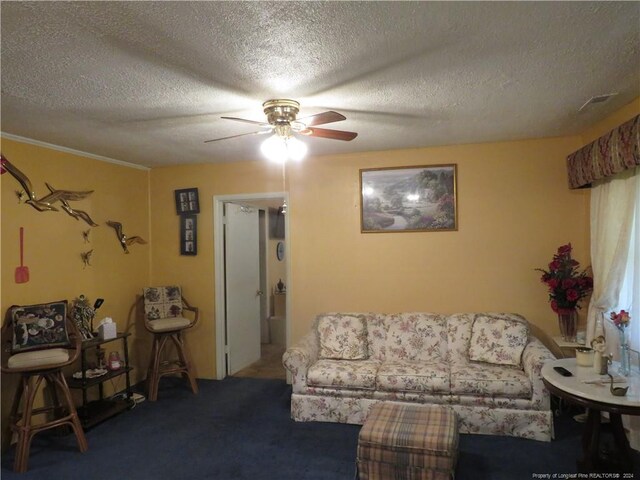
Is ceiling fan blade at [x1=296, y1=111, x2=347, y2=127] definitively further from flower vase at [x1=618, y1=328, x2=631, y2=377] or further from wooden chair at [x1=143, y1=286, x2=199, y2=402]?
wooden chair at [x1=143, y1=286, x2=199, y2=402]

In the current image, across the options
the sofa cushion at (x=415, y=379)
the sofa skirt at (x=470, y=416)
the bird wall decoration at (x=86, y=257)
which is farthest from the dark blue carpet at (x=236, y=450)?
the bird wall decoration at (x=86, y=257)

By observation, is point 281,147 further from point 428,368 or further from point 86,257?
point 86,257

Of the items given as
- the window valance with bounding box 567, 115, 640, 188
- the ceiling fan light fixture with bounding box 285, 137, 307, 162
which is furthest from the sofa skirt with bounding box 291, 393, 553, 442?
the ceiling fan light fixture with bounding box 285, 137, 307, 162

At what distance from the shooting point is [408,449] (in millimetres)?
2443

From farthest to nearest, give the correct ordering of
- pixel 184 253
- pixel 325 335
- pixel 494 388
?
pixel 184 253 < pixel 325 335 < pixel 494 388

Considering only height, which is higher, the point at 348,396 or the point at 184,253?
the point at 184,253

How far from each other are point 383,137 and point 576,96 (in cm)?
146

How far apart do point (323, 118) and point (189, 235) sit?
113 inches

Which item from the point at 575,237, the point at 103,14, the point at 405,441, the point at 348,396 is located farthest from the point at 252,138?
the point at 575,237

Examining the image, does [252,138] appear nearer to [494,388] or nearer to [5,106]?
[5,106]

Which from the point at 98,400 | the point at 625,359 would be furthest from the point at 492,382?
the point at 98,400

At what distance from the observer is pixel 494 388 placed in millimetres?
3131

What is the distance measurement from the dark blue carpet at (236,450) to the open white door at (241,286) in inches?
46.0

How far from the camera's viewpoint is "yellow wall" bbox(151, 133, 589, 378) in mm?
3844
